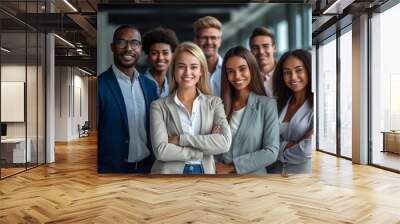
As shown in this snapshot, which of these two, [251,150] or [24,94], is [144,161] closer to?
[251,150]

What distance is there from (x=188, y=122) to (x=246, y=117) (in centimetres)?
103

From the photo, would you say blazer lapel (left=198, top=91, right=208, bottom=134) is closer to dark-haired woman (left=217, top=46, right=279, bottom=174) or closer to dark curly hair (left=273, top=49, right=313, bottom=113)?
dark-haired woman (left=217, top=46, right=279, bottom=174)

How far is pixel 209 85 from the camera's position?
7.20 metres

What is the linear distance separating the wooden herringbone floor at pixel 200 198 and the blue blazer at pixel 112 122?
33cm

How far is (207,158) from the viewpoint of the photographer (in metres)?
7.08

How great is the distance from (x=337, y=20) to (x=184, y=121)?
4.71 metres

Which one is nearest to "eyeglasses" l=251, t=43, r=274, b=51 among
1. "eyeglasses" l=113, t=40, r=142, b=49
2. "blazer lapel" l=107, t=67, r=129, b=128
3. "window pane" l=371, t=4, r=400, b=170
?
"eyeglasses" l=113, t=40, r=142, b=49

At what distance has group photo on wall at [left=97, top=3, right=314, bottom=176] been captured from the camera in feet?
23.3

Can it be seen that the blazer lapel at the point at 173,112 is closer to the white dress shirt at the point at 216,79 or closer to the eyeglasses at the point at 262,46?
the white dress shirt at the point at 216,79

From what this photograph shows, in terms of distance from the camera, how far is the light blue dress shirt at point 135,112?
7250 millimetres

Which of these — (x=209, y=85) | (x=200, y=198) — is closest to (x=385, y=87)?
(x=209, y=85)

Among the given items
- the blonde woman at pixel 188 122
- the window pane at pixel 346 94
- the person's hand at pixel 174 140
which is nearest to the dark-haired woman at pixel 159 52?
the blonde woman at pixel 188 122

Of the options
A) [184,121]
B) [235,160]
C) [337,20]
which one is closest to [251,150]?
[235,160]

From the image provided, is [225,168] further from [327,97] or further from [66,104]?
[66,104]
